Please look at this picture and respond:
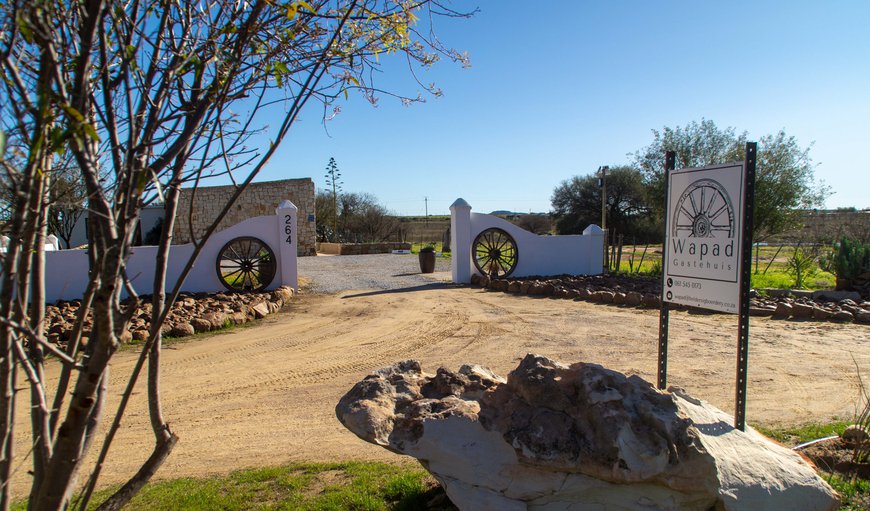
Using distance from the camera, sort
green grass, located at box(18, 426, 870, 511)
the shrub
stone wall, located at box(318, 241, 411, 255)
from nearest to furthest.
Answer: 1. green grass, located at box(18, 426, 870, 511)
2. the shrub
3. stone wall, located at box(318, 241, 411, 255)

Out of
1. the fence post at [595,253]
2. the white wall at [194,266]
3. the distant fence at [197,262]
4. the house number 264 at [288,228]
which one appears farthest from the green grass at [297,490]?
the fence post at [595,253]

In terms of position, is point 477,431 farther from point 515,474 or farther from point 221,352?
point 221,352

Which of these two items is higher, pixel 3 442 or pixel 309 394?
pixel 3 442

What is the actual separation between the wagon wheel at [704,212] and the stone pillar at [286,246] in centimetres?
1156

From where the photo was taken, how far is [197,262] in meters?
13.9

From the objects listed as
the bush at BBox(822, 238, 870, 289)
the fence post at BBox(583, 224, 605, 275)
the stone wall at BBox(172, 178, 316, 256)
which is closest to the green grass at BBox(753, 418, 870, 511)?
the bush at BBox(822, 238, 870, 289)

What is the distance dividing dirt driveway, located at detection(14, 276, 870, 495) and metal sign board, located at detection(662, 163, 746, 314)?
5.55ft

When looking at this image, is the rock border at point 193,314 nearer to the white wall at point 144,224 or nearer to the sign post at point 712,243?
the sign post at point 712,243

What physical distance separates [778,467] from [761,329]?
762cm

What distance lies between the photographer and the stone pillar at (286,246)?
48.7ft

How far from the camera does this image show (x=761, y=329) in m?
9.73

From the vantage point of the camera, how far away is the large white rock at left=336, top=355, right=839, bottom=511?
263 cm

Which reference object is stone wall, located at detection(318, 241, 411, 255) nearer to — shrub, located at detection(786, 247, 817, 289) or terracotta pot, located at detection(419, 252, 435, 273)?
terracotta pot, located at detection(419, 252, 435, 273)

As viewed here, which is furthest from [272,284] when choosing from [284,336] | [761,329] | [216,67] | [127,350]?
[216,67]
